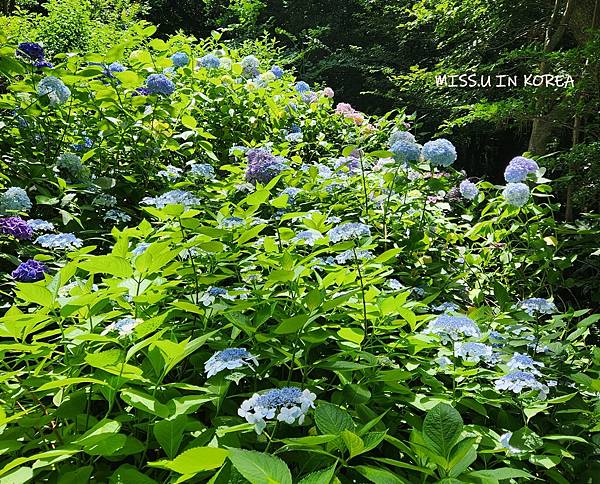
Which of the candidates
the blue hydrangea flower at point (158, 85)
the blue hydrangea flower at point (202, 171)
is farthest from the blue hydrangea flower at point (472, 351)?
the blue hydrangea flower at point (158, 85)

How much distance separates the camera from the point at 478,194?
7.95 feet

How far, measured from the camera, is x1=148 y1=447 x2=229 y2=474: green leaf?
609mm

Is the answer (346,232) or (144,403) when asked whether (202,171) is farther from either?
(144,403)

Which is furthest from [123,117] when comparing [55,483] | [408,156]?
[55,483]

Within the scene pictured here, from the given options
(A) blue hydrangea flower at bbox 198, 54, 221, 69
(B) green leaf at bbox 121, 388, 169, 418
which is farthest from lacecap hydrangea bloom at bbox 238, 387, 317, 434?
(A) blue hydrangea flower at bbox 198, 54, 221, 69

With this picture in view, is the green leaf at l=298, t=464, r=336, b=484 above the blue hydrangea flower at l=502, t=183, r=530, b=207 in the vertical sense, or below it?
above

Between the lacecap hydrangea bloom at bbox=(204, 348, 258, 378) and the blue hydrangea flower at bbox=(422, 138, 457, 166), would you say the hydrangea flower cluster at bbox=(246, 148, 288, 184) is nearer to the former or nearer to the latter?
the blue hydrangea flower at bbox=(422, 138, 457, 166)

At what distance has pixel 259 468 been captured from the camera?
21.9 inches

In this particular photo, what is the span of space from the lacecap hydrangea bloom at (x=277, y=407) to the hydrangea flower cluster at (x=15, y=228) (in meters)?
1.10

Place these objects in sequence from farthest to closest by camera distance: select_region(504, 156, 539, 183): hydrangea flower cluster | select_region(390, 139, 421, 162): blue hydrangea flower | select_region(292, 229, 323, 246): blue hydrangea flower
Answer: select_region(504, 156, 539, 183): hydrangea flower cluster → select_region(390, 139, 421, 162): blue hydrangea flower → select_region(292, 229, 323, 246): blue hydrangea flower

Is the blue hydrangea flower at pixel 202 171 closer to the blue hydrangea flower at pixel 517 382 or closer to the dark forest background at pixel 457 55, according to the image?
the blue hydrangea flower at pixel 517 382

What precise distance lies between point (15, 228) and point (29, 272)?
0.84 ft

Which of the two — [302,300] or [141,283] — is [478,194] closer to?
[302,300]

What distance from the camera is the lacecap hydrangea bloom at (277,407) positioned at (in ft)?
2.48
